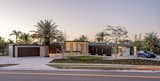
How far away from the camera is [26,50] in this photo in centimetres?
5259

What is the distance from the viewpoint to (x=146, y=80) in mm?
16641

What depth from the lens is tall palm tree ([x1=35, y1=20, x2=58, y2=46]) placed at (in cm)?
6406

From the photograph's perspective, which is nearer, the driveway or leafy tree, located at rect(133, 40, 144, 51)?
the driveway

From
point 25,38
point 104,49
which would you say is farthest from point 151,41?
point 25,38

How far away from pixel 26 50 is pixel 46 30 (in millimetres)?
12851

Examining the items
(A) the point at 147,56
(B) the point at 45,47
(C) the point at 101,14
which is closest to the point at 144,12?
(C) the point at 101,14

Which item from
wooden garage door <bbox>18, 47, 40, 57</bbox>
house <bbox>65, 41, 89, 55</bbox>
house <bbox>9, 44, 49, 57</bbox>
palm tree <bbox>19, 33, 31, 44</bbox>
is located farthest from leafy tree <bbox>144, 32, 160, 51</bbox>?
wooden garage door <bbox>18, 47, 40, 57</bbox>

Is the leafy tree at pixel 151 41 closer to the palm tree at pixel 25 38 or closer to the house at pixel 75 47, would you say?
the house at pixel 75 47

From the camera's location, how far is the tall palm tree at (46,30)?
64062 millimetres

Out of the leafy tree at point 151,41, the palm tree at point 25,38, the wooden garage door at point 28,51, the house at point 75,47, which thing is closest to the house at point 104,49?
the house at point 75,47

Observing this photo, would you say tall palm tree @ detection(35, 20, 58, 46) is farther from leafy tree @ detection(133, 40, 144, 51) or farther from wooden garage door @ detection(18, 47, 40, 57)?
leafy tree @ detection(133, 40, 144, 51)

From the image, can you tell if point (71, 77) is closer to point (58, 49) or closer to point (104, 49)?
point (58, 49)

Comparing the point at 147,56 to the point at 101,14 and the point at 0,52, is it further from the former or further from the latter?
the point at 0,52

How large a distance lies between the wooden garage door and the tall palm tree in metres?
10.1
